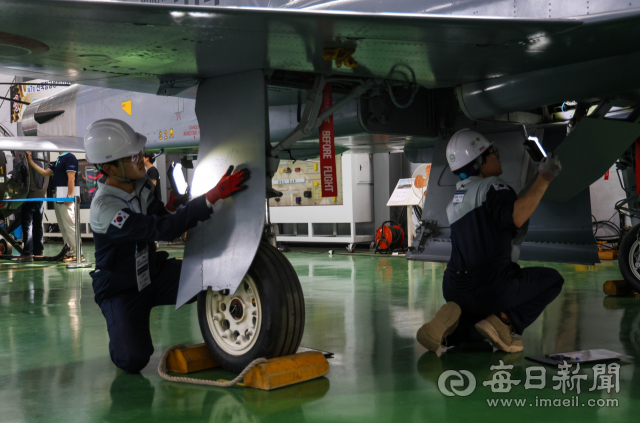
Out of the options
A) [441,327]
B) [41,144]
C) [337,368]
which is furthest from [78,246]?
[441,327]

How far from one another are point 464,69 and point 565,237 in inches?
99.1

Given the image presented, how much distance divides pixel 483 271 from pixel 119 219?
2.30 meters

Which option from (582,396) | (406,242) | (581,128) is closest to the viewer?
(582,396)

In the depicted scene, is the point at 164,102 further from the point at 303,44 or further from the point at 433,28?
the point at 433,28

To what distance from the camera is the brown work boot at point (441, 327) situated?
3.78 m

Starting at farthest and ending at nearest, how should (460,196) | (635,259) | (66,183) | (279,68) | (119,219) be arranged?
(66,183) → (635,259) → (460,196) → (279,68) → (119,219)

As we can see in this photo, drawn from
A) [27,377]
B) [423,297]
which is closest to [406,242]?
[423,297]

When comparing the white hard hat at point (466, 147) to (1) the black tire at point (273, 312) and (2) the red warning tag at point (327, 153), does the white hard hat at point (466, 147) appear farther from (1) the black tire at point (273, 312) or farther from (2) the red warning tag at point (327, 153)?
(1) the black tire at point (273, 312)

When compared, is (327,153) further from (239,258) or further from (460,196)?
(239,258)

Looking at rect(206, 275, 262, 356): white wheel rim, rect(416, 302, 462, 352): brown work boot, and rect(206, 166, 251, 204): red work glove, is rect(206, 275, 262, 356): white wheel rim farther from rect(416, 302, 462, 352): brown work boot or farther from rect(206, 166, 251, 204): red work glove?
rect(416, 302, 462, 352): brown work boot

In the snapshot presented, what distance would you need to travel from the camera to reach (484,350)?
13.1 feet

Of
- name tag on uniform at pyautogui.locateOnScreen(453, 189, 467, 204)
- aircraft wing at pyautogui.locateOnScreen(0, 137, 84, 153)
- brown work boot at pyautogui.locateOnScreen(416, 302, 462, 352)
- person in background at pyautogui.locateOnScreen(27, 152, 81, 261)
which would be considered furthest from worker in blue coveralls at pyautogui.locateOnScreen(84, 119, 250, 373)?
person in background at pyautogui.locateOnScreen(27, 152, 81, 261)

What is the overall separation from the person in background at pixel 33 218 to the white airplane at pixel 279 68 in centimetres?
792

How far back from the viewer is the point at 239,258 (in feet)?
11.1
